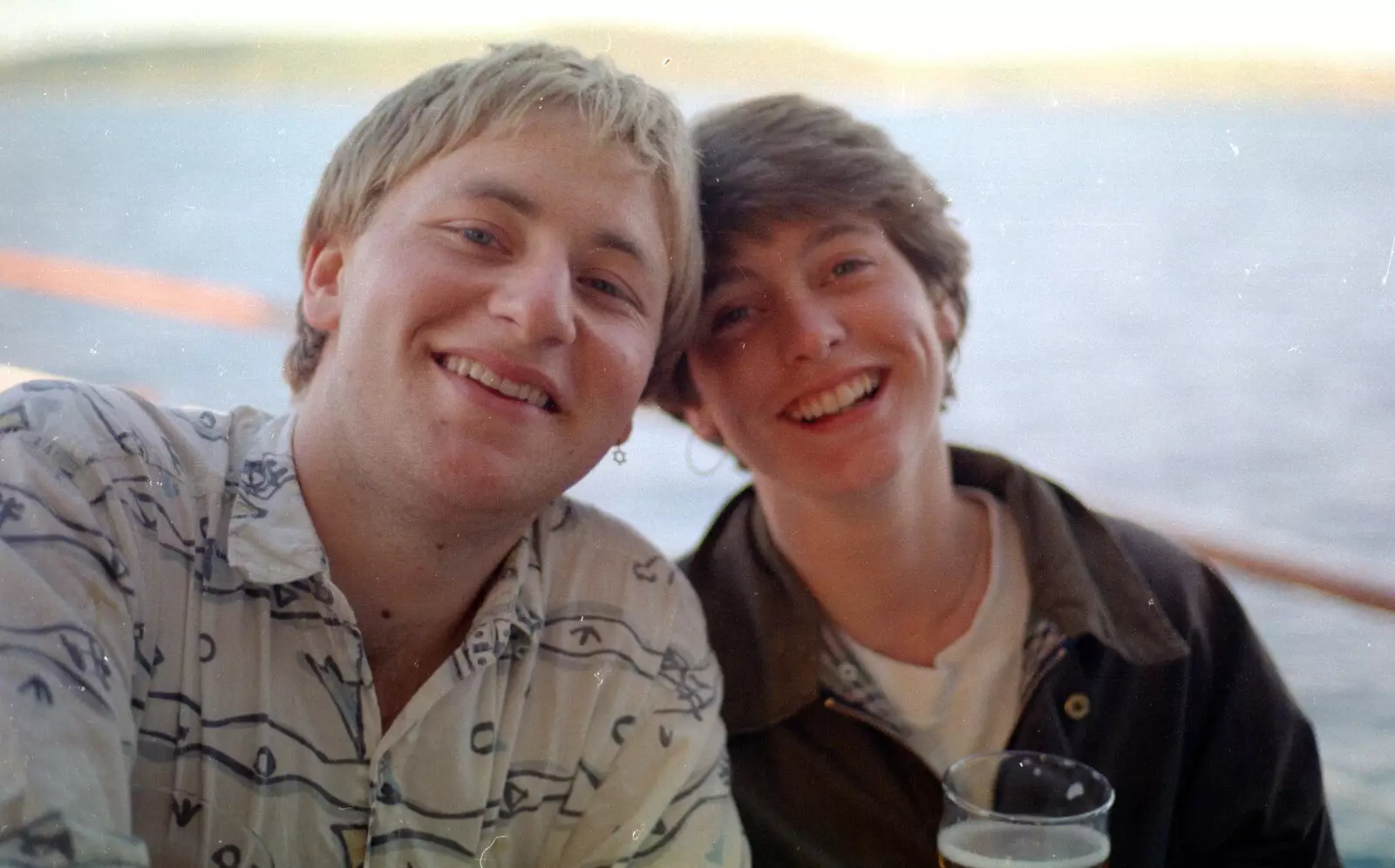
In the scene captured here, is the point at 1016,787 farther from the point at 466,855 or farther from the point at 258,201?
the point at 258,201

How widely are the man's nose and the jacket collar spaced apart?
1.50ft

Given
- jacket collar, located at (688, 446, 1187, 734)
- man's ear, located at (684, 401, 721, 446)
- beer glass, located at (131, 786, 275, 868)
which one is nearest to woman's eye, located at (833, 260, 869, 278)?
man's ear, located at (684, 401, 721, 446)

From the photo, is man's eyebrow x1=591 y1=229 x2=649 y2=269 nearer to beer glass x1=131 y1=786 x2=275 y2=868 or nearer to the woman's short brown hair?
the woman's short brown hair

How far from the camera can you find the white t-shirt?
1337 mm

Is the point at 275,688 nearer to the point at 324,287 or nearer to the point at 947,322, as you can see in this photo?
the point at 324,287

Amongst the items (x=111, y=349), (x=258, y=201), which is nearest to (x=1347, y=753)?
(x=258, y=201)

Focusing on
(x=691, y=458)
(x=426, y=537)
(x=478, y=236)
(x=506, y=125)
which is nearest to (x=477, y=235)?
(x=478, y=236)

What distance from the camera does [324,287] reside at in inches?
45.9

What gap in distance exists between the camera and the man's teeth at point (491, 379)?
1.03m

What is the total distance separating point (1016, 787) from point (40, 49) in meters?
1.21

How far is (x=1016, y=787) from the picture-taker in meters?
1.21

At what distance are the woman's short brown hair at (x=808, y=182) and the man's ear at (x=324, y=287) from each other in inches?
14.5

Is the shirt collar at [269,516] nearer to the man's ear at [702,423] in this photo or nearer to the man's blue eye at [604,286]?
the man's blue eye at [604,286]

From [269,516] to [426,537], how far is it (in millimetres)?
133
